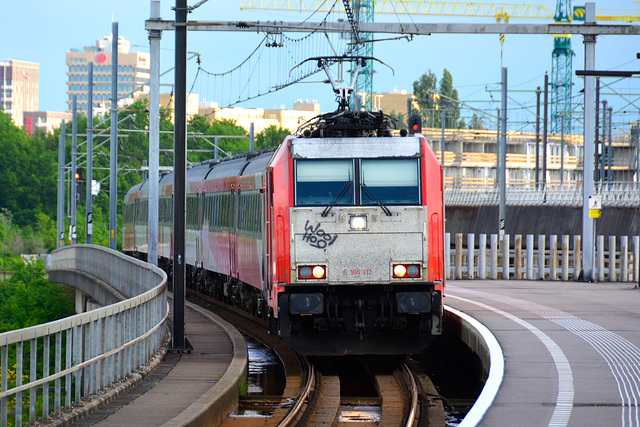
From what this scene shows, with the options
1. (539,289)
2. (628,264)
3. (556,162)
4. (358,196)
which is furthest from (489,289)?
(556,162)

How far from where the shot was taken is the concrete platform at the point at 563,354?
10.3 meters

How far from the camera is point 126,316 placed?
13094mm

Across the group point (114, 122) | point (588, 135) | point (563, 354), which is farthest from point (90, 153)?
point (563, 354)

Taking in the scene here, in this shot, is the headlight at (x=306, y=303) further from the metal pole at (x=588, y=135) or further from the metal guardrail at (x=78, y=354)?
the metal pole at (x=588, y=135)

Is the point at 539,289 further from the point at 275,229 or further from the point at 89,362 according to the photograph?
the point at 89,362

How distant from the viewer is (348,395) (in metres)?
15.8

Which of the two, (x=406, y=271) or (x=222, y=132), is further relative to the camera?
(x=222, y=132)

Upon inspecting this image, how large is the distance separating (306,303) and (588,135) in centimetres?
1570

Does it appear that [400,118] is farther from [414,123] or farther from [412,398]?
[412,398]

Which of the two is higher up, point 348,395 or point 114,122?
point 114,122

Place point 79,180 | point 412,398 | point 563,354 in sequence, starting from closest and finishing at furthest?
point 412,398
point 563,354
point 79,180

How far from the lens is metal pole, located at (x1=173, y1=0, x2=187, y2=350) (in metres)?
16.4

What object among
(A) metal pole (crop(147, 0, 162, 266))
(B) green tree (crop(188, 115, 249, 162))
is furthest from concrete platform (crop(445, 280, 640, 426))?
(B) green tree (crop(188, 115, 249, 162))

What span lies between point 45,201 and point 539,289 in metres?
78.5
